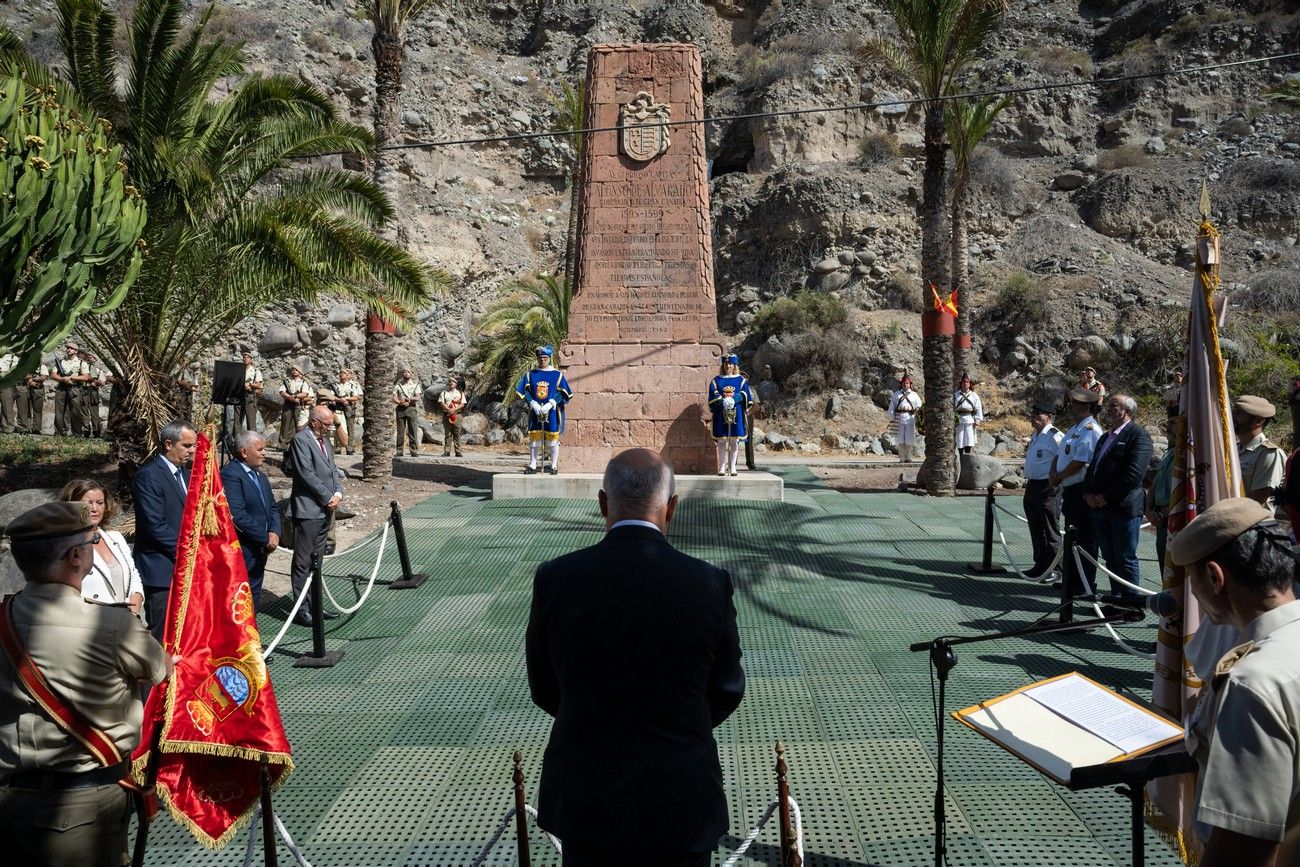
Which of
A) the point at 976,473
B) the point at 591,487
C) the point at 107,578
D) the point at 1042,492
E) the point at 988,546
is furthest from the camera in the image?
the point at 976,473

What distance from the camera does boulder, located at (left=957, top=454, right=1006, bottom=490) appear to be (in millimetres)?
14812

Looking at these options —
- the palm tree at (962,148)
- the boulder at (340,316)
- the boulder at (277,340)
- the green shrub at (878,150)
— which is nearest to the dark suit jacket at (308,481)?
the palm tree at (962,148)

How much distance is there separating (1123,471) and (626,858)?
19.3 feet

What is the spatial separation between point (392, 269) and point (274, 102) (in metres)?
2.67

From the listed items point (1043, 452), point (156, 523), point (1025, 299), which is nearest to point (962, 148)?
point (1025, 299)

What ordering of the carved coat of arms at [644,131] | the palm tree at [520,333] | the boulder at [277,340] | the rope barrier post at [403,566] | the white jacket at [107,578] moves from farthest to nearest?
1. the boulder at [277,340]
2. the palm tree at [520,333]
3. the carved coat of arms at [644,131]
4. the rope barrier post at [403,566]
5. the white jacket at [107,578]

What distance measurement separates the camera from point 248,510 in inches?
240

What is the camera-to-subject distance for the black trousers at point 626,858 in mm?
2174

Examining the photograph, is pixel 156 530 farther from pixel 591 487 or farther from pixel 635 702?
pixel 591 487

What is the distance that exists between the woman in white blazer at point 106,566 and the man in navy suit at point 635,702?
9.71ft

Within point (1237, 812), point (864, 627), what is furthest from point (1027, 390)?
point (1237, 812)

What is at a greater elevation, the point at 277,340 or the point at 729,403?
the point at 277,340

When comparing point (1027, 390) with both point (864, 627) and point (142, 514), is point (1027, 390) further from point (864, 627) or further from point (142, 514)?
point (142, 514)

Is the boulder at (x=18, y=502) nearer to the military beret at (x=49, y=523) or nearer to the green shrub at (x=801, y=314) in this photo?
the military beret at (x=49, y=523)
